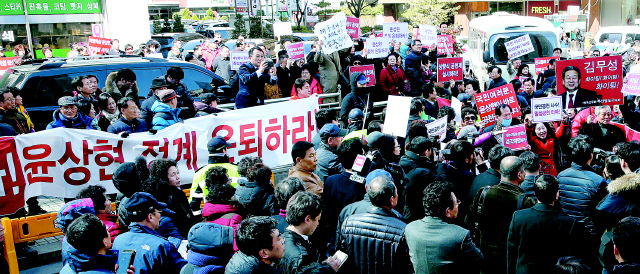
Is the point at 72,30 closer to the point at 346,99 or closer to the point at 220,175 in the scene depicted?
the point at 346,99

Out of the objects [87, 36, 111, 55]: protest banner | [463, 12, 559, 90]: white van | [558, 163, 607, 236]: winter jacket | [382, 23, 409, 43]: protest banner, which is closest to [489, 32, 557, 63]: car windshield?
[463, 12, 559, 90]: white van

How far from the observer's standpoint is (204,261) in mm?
3686

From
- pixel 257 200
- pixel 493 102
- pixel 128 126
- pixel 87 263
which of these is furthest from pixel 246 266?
pixel 493 102

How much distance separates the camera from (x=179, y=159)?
692 centimetres

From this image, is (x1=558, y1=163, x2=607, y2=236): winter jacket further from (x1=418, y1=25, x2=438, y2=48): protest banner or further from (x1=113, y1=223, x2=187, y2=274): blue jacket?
(x1=418, y1=25, x2=438, y2=48): protest banner

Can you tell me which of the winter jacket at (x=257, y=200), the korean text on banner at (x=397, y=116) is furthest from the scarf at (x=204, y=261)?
the korean text on banner at (x=397, y=116)

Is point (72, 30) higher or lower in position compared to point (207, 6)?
lower

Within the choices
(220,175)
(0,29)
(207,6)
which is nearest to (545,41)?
(220,175)

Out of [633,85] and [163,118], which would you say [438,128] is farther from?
[163,118]

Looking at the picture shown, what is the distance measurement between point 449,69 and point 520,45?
1.59 meters

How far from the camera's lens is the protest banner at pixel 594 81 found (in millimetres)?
7617

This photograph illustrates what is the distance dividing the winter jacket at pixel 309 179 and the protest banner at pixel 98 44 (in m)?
11.2

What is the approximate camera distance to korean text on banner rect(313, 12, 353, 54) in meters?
10.1

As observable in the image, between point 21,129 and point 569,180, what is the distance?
6502mm
